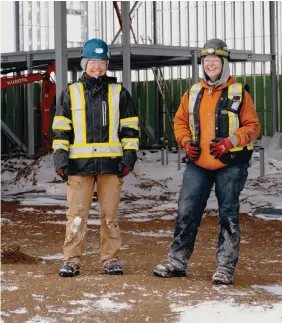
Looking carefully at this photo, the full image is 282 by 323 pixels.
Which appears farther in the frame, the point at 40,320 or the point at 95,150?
the point at 95,150

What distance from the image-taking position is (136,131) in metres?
6.66

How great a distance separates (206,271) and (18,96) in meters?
23.3

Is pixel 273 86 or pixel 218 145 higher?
pixel 273 86

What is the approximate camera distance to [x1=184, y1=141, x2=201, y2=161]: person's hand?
20.8 feet

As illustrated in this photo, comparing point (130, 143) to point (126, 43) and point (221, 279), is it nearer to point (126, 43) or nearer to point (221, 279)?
point (221, 279)

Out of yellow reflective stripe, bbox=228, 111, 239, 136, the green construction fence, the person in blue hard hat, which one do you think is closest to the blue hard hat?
the person in blue hard hat

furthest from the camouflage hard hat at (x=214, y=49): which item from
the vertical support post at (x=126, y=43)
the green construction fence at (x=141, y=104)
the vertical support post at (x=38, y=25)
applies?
the vertical support post at (x=38, y=25)

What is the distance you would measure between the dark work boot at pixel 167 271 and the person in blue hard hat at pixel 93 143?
363mm

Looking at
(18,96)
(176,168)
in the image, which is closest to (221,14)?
(18,96)

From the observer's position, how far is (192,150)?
634cm

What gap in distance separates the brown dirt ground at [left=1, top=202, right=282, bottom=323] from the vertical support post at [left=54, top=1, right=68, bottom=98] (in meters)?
4.53

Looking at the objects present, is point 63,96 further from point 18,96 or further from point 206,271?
point 18,96

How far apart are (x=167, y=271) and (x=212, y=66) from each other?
1.77 metres

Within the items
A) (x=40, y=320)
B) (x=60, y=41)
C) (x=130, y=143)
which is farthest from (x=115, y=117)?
(x=60, y=41)
